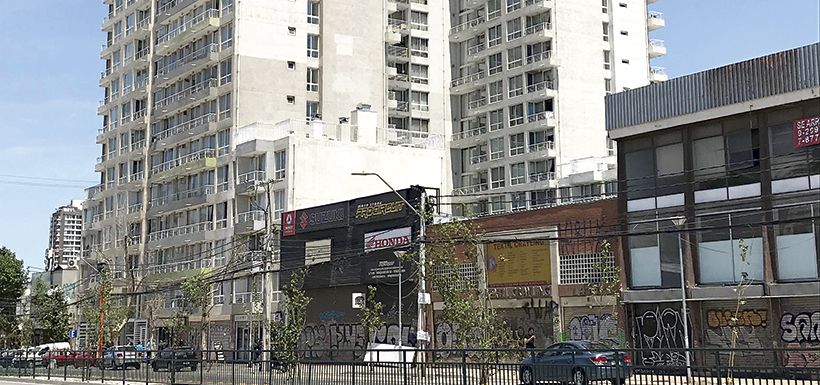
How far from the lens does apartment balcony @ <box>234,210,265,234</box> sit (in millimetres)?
71062

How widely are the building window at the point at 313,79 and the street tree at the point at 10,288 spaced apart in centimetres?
4138

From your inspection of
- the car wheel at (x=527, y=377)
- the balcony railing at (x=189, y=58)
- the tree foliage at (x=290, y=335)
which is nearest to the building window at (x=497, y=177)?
the balcony railing at (x=189, y=58)

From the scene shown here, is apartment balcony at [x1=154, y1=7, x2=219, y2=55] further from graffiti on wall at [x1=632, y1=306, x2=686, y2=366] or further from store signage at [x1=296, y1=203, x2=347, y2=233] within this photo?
graffiti on wall at [x1=632, y1=306, x2=686, y2=366]

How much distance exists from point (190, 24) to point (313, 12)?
11256mm

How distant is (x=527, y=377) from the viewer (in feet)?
75.6

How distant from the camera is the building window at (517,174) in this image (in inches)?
3207

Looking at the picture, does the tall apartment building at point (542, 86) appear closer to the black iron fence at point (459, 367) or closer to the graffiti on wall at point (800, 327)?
the graffiti on wall at point (800, 327)

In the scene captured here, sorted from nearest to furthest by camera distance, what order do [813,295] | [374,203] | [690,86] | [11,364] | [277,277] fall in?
[813,295]
[690,86]
[11,364]
[374,203]
[277,277]

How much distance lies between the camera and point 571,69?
8162 centimetres

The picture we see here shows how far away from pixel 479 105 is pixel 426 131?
17.4ft

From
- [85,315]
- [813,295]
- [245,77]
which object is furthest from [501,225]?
[85,315]

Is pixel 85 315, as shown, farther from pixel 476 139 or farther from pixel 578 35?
pixel 578 35

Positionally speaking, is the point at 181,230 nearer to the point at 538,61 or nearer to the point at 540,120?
the point at 540,120

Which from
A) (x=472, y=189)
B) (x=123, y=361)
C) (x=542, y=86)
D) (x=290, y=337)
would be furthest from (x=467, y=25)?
(x=290, y=337)
